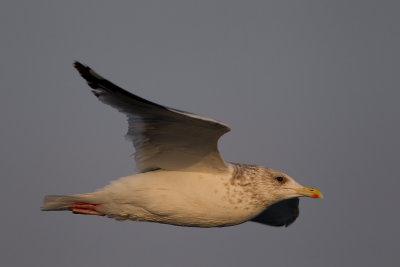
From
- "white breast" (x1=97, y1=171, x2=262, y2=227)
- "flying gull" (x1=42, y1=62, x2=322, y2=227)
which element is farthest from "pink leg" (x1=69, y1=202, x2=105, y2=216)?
"white breast" (x1=97, y1=171, x2=262, y2=227)

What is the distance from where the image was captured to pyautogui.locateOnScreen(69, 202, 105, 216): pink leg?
5.73 meters

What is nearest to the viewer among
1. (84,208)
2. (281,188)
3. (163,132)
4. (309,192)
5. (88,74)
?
(88,74)

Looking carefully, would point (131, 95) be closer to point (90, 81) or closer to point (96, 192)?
point (90, 81)

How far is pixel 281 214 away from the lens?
7.75m

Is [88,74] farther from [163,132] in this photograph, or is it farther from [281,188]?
[281,188]

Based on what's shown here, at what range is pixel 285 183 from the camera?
600cm

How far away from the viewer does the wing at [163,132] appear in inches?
185

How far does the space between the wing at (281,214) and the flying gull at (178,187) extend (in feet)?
5.82

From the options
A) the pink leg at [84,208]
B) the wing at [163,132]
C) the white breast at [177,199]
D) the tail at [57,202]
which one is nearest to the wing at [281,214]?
the white breast at [177,199]

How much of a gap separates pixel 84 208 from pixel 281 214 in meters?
3.40

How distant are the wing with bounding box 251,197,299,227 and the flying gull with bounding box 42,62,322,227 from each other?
5.82 feet

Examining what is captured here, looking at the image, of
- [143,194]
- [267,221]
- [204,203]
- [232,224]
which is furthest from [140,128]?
[267,221]

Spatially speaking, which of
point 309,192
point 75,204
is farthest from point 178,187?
point 309,192

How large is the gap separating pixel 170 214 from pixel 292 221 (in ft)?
9.84
